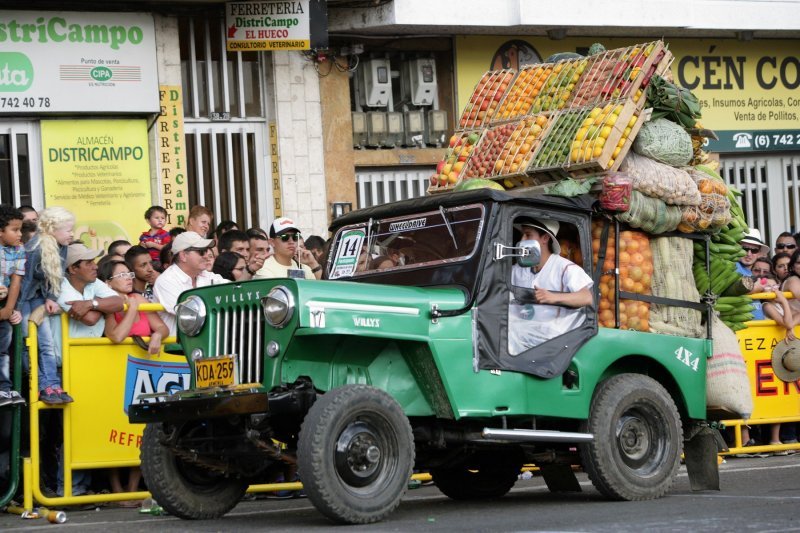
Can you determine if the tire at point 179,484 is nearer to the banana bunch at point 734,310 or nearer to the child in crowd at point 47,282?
the child in crowd at point 47,282

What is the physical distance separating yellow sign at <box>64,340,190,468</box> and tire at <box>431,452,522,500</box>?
2.40 meters

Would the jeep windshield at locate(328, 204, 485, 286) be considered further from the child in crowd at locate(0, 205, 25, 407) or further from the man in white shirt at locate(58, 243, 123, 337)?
the child in crowd at locate(0, 205, 25, 407)

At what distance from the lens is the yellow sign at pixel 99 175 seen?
1716 centimetres

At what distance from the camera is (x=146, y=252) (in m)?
13.1

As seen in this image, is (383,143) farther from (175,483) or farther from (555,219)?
(175,483)

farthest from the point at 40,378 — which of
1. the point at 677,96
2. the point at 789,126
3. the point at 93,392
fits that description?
the point at 789,126

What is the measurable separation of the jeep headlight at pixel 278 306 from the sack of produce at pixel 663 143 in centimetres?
354

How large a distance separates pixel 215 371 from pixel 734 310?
462cm

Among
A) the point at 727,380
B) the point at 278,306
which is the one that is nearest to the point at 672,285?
the point at 727,380

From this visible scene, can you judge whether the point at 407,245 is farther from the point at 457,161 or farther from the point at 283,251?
the point at 283,251

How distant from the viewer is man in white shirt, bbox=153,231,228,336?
39.6ft

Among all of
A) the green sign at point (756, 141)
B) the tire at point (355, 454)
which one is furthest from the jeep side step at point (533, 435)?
the green sign at point (756, 141)

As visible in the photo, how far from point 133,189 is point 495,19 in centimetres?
526

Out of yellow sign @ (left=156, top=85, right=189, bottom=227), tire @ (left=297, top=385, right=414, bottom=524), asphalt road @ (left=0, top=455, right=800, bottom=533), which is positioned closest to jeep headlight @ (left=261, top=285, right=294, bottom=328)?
tire @ (left=297, top=385, right=414, bottom=524)
